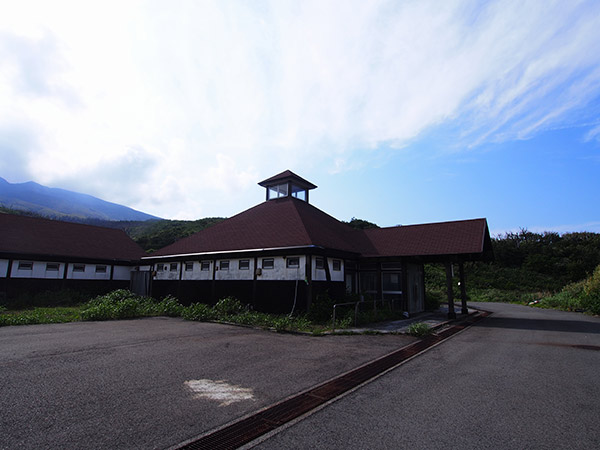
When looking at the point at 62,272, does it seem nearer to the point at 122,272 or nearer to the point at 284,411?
the point at 122,272

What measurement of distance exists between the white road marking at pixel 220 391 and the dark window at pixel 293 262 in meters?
9.09

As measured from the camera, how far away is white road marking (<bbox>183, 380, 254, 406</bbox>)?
16.6 feet

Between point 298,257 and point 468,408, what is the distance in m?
10.4

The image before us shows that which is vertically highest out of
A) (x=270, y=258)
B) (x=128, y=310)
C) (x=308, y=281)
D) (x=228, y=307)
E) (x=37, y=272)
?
(x=270, y=258)

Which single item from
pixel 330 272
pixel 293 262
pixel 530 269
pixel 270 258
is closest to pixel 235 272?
pixel 270 258

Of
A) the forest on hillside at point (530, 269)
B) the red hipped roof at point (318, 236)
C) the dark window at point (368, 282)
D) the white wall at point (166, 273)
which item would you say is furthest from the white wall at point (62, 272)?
the forest on hillside at point (530, 269)

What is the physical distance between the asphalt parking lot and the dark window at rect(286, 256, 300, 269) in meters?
4.36

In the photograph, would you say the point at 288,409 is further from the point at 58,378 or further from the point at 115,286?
the point at 115,286

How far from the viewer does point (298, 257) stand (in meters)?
14.8

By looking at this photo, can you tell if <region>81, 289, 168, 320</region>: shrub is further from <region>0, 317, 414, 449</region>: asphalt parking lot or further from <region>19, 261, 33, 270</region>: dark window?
<region>19, 261, 33, 270</region>: dark window

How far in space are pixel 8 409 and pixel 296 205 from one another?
16671 mm

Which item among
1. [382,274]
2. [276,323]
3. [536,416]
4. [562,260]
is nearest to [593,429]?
[536,416]

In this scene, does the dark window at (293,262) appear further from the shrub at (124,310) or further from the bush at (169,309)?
the shrub at (124,310)

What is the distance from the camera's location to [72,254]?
22.8 m
